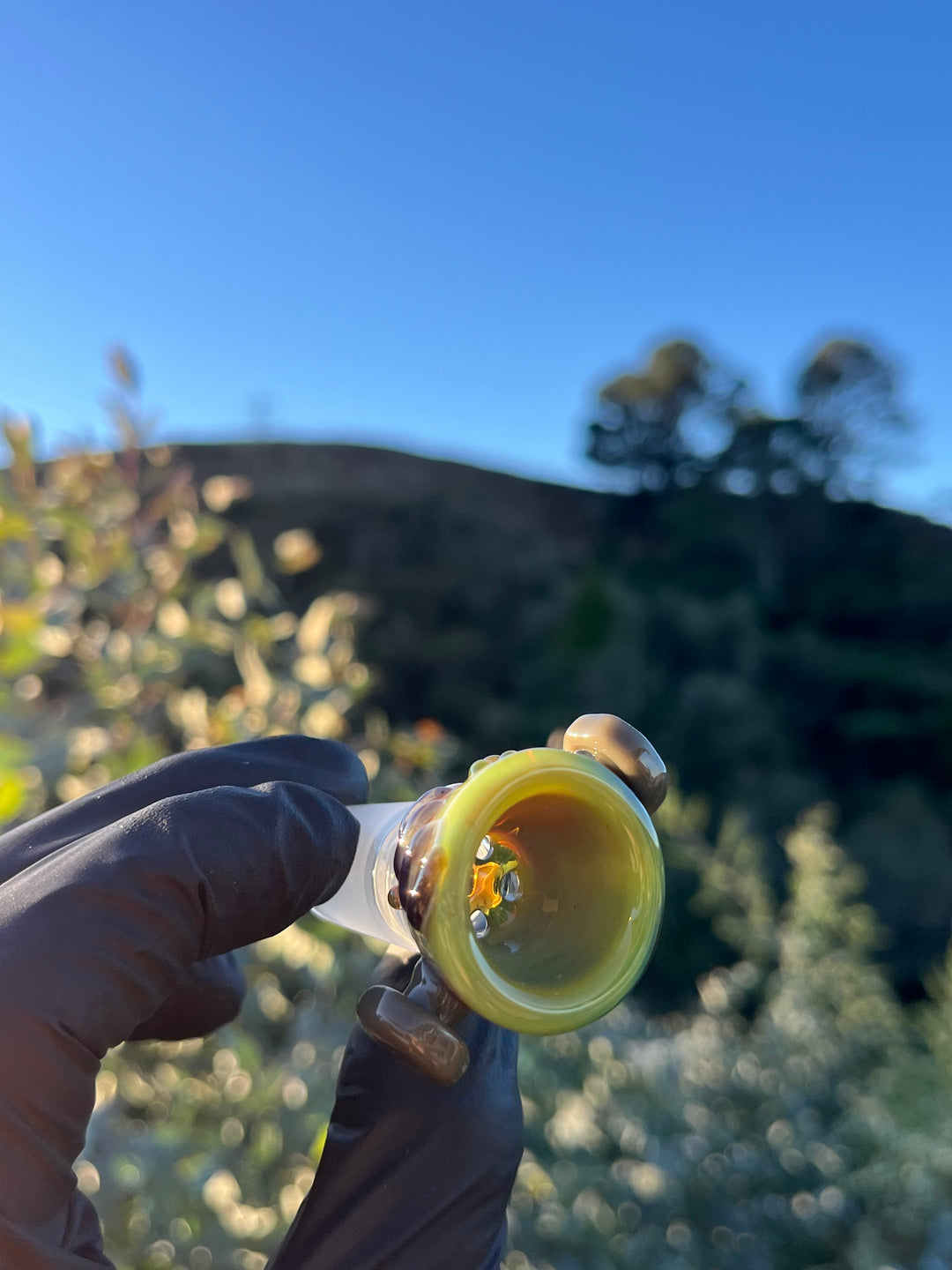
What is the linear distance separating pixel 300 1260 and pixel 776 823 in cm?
478

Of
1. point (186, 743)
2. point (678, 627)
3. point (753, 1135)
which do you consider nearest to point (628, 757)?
point (186, 743)

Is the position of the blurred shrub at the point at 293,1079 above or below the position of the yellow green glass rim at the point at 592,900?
below

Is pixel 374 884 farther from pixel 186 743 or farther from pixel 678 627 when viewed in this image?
pixel 678 627

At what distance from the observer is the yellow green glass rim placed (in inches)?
19.8

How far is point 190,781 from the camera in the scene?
791 millimetres

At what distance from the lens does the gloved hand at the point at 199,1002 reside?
1.85 ft

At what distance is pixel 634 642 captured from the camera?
5391 millimetres

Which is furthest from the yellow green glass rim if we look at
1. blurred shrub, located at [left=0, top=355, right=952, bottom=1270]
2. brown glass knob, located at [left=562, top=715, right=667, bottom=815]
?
blurred shrub, located at [left=0, top=355, right=952, bottom=1270]

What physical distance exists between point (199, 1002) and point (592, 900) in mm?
469

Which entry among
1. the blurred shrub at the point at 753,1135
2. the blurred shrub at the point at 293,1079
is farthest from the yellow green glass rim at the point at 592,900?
the blurred shrub at the point at 753,1135

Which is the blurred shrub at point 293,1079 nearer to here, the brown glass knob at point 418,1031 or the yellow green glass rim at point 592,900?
the brown glass knob at point 418,1031

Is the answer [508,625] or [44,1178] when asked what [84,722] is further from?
[508,625]

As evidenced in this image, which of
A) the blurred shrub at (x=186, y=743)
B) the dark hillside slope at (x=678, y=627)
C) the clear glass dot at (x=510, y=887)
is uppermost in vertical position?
the clear glass dot at (x=510, y=887)

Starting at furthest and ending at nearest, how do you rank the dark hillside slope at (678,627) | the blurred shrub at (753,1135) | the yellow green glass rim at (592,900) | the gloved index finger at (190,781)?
the dark hillside slope at (678,627) → the blurred shrub at (753,1135) → the gloved index finger at (190,781) → the yellow green glass rim at (592,900)
